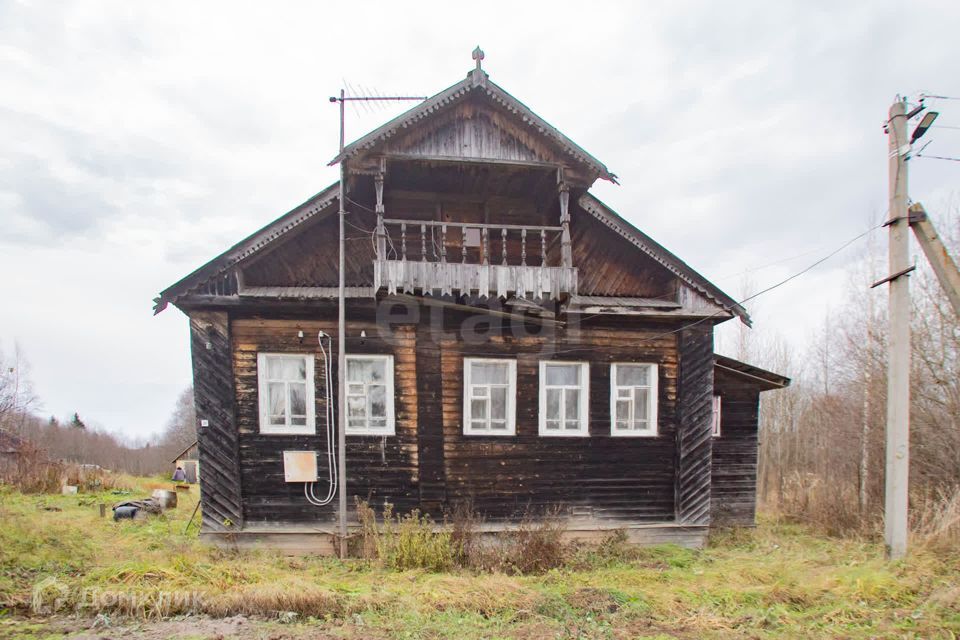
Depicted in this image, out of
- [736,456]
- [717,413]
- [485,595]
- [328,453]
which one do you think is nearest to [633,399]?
[717,413]

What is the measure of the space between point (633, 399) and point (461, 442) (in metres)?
3.98

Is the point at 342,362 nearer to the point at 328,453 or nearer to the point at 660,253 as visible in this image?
the point at 328,453

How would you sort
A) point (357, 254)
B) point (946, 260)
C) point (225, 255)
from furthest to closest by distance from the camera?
point (357, 254)
point (225, 255)
point (946, 260)

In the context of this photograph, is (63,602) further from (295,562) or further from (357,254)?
(357,254)

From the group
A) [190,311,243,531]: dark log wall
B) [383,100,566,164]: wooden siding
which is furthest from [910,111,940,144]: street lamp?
[190,311,243,531]: dark log wall

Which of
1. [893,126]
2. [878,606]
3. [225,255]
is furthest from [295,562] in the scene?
[893,126]

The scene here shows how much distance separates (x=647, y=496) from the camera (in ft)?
34.9

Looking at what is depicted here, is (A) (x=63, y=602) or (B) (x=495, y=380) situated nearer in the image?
(A) (x=63, y=602)

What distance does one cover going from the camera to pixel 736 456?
13.0 meters

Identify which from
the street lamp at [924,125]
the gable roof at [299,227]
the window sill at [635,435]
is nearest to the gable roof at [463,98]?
the gable roof at [299,227]

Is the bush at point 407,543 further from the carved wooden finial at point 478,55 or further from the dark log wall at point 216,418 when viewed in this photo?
the carved wooden finial at point 478,55

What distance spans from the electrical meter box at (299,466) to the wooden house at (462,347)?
0.13 feet

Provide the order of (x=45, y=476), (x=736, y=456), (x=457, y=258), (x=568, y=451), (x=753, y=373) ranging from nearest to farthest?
(x=568, y=451) → (x=457, y=258) → (x=753, y=373) → (x=736, y=456) → (x=45, y=476)

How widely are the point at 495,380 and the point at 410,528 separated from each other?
11.2 ft
